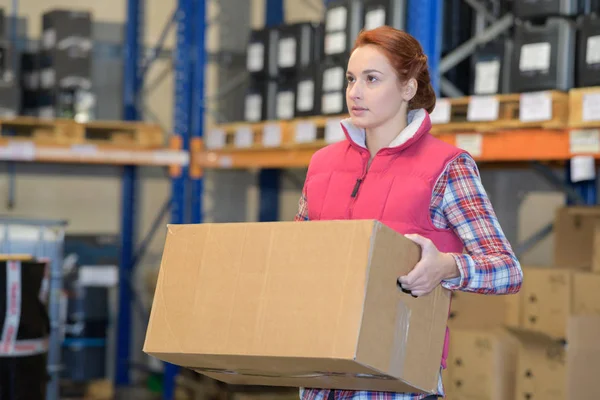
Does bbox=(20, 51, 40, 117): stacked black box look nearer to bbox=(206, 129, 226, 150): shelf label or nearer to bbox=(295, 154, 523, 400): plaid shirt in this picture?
bbox=(206, 129, 226, 150): shelf label

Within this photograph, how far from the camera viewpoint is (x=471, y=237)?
7.64 ft

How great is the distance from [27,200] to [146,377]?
5.98 feet

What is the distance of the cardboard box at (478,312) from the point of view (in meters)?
5.15

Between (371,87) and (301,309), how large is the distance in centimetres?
61

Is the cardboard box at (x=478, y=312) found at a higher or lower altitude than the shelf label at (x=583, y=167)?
lower

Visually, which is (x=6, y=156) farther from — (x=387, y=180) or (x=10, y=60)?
(x=387, y=180)

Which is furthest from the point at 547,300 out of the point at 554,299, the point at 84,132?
the point at 84,132

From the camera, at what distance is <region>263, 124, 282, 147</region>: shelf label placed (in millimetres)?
6727

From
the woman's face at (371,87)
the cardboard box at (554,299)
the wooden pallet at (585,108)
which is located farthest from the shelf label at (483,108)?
the woman's face at (371,87)

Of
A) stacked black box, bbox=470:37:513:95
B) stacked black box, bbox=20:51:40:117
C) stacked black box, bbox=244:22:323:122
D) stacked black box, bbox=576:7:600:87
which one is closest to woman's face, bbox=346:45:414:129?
stacked black box, bbox=576:7:600:87

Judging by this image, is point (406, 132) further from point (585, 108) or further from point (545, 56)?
point (545, 56)

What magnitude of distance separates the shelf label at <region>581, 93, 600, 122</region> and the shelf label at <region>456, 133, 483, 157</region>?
2.06 ft

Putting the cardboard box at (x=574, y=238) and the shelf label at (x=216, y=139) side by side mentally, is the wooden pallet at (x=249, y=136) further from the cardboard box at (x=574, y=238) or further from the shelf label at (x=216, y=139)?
the cardboard box at (x=574, y=238)

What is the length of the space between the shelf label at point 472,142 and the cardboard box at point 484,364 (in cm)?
91
